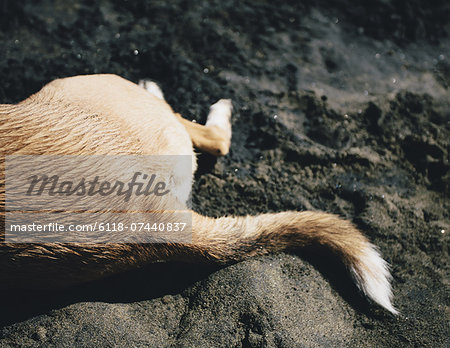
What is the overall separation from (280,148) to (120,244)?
1853 millimetres

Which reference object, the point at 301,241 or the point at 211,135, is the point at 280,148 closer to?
the point at 211,135

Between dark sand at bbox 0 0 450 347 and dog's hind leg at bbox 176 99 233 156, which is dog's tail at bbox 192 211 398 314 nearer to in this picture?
dark sand at bbox 0 0 450 347

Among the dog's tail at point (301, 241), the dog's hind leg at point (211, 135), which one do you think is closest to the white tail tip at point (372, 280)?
the dog's tail at point (301, 241)

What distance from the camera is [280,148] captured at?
10.9 ft

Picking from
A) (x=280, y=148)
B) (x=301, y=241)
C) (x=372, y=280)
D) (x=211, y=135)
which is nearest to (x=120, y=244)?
(x=301, y=241)

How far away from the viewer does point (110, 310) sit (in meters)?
2.19

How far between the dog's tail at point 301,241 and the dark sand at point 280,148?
0.11m

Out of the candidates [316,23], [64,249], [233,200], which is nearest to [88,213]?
[64,249]

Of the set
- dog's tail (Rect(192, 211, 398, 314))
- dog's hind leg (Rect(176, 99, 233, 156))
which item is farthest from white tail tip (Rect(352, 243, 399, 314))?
dog's hind leg (Rect(176, 99, 233, 156))

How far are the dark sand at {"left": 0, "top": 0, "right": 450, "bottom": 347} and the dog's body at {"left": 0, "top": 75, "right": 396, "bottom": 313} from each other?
0.56 feet

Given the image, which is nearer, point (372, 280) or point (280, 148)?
point (372, 280)

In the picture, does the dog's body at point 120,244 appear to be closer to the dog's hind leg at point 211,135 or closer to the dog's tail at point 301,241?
the dog's tail at point 301,241

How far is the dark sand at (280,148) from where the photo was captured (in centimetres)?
220

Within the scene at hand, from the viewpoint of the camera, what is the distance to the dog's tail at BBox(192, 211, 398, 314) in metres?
2.25
